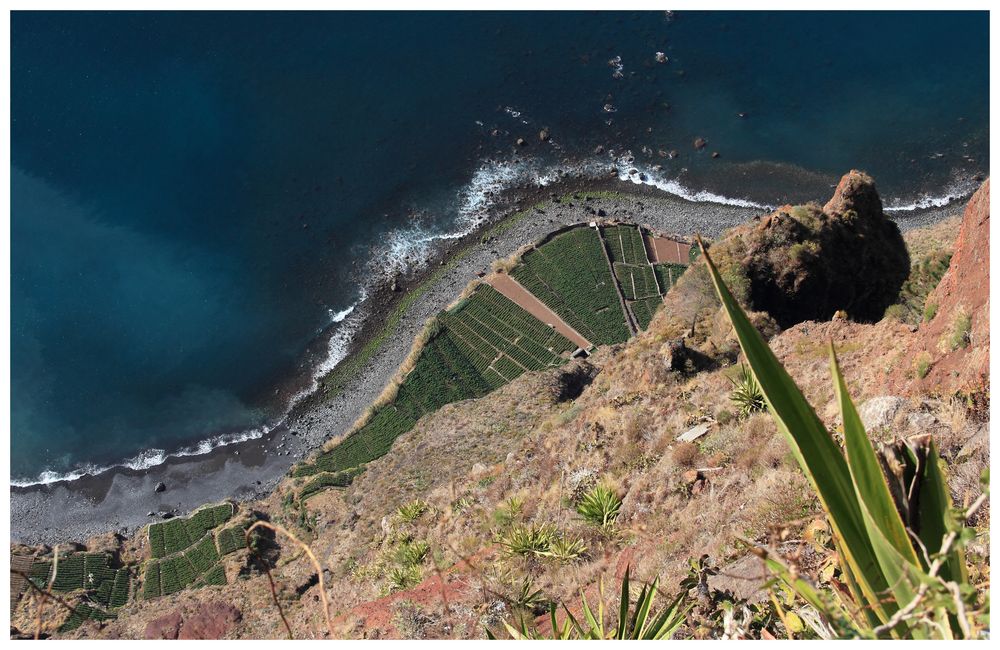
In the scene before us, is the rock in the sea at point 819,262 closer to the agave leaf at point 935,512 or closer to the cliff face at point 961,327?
the cliff face at point 961,327

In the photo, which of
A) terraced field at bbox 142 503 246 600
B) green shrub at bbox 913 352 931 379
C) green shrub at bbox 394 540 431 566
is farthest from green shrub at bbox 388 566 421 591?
terraced field at bbox 142 503 246 600

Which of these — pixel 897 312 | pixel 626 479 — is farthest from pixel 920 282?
pixel 626 479

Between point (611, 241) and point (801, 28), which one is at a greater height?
point (801, 28)

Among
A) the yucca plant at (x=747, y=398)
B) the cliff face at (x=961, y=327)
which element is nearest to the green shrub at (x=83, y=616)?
the yucca plant at (x=747, y=398)

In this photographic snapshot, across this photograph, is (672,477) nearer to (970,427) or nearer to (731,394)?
(731,394)

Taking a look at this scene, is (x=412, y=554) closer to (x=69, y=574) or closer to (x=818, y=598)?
(x=818, y=598)

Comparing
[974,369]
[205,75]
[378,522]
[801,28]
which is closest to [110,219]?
[205,75]
